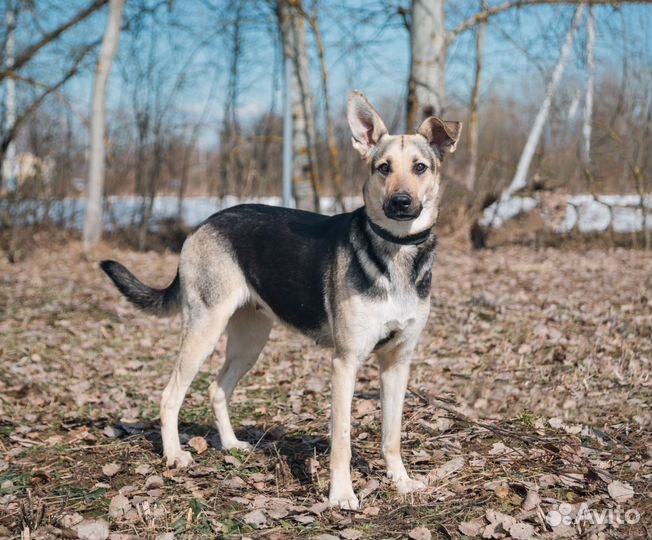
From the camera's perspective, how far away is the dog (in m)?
4.11

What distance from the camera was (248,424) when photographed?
5.70m

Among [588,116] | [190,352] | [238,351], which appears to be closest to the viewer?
[190,352]

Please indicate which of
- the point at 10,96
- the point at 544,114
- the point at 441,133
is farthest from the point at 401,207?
the point at 544,114

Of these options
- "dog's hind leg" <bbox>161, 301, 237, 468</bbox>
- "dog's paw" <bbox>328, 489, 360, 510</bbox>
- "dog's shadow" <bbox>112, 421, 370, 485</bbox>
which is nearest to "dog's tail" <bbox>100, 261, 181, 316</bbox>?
"dog's hind leg" <bbox>161, 301, 237, 468</bbox>

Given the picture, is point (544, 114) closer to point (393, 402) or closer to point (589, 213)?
point (589, 213)

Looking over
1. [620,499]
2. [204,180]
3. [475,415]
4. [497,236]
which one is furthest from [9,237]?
[620,499]

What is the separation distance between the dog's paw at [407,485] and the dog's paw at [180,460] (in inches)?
57.3

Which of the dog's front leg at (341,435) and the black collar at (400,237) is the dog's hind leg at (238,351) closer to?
the dog's front leg at (341,435)

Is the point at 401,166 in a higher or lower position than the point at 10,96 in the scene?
lower

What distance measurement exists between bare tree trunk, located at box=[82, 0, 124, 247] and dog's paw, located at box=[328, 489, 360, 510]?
1246 cm

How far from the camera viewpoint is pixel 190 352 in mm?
5059

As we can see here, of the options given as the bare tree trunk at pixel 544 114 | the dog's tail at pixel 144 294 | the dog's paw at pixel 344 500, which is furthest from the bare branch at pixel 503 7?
the dog's paw at pixel 344 500

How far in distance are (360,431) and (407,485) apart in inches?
41.8

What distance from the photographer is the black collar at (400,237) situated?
4.20m
